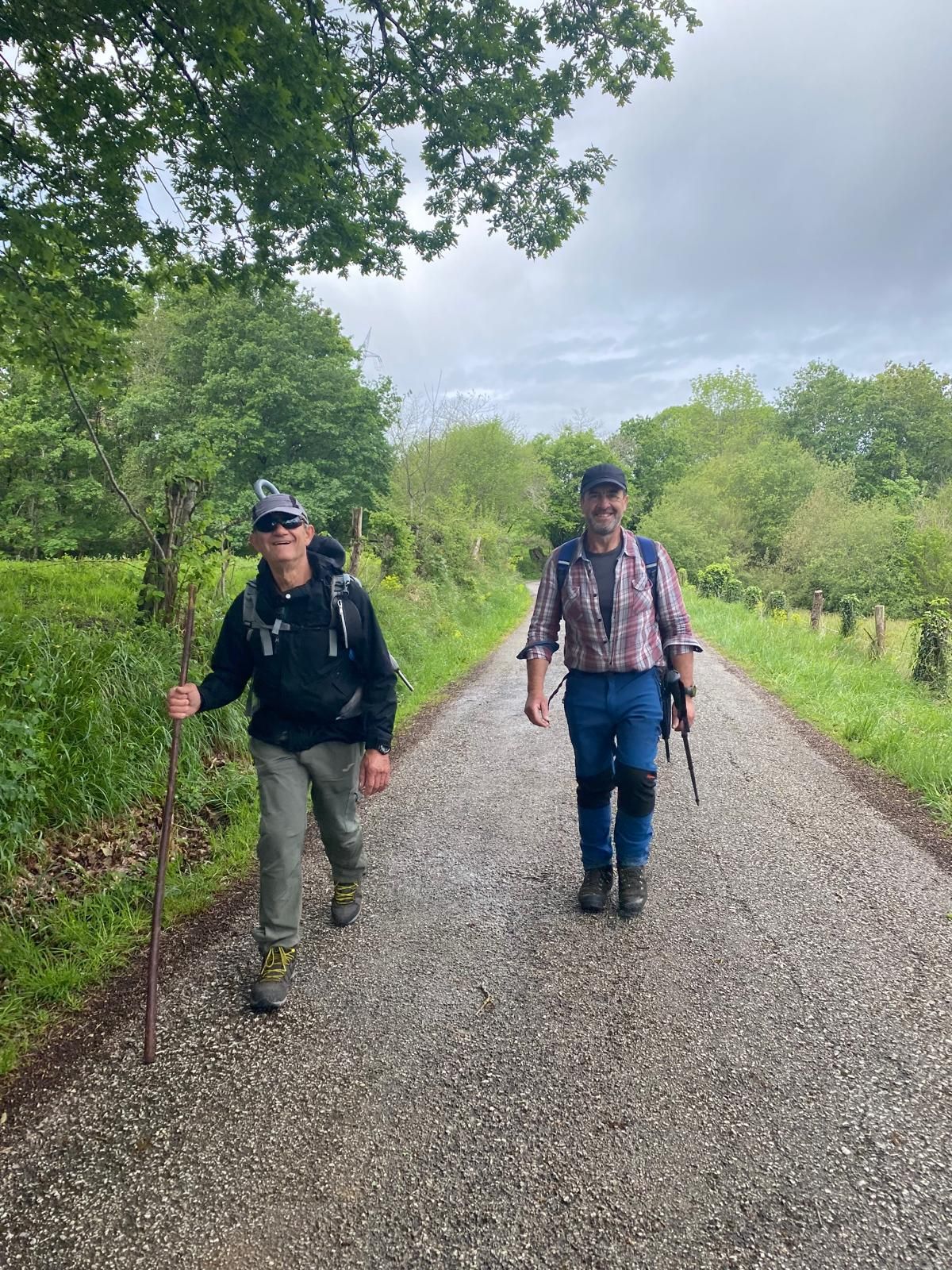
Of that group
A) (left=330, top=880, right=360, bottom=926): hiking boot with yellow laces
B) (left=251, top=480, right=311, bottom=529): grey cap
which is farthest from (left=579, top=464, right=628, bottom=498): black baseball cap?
(left=330, top=880, right=360, bottom=926): hiking boot with yellow laces

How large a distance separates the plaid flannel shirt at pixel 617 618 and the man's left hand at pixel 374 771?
925 millimetres

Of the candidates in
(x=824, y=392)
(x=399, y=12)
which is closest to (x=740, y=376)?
(x=824, y=392)

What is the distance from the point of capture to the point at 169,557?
18.5 feet

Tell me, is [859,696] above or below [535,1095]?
above

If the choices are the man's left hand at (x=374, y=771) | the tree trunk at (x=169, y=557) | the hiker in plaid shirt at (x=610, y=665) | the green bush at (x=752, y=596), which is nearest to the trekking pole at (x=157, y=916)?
the man's left hand at (x=374, y=771)

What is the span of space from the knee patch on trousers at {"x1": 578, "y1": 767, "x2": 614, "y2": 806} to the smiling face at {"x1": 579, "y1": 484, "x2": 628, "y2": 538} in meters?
1.25

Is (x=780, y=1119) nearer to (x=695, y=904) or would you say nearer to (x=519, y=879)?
(x=695, y=904)

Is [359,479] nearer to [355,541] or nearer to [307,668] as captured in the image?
[355,541]

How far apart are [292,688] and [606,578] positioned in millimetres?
1631

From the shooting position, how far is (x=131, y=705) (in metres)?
4.43

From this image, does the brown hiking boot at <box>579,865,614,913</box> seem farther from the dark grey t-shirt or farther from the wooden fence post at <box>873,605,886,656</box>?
the wooden fence post at <box>873,605,886,656</box>

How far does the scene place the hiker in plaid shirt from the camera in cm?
313

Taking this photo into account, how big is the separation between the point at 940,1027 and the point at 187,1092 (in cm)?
286

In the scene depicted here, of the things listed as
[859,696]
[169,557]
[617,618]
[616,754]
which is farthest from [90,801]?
[859,696]
